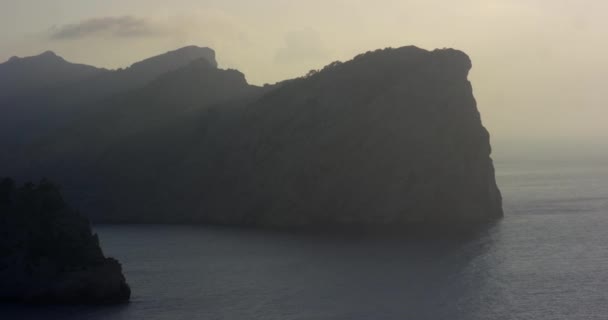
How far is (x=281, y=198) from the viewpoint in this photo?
104250mm

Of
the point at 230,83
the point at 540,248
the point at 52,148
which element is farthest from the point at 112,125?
the point at 540,248

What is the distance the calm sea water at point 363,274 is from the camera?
183ft

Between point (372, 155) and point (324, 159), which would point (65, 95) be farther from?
point (372, 155)

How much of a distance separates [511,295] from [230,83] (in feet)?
275

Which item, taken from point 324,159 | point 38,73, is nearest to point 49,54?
point 38,73

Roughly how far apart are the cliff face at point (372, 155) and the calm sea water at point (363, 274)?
22.2ft

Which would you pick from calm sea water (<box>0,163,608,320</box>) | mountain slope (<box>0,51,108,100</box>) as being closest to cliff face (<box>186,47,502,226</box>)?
calm sea water (<box>0,163,608,320</box>)

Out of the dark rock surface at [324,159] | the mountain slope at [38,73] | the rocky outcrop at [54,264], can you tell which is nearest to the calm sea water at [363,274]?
the rocky outcrop at [54,264]

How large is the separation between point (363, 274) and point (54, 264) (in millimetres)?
21500

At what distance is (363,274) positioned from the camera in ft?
223

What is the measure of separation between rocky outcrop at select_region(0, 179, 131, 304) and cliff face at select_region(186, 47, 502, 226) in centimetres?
4415

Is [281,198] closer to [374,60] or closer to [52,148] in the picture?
[374,60]

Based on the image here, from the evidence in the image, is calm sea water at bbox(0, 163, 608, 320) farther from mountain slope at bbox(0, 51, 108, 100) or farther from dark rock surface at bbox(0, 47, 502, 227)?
mountain slope at bbox(0, 51, 108, 100)

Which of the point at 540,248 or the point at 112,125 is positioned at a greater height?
the point at 112,125
